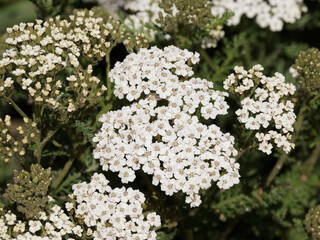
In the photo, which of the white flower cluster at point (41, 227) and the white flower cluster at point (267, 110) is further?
the white flower cluster at point (267, 110)

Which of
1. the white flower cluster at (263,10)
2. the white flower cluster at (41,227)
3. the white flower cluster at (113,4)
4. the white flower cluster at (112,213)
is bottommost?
the white flower cluster at (41,227)

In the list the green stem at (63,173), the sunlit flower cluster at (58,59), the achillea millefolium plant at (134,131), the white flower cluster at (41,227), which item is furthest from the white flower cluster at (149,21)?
the white flower cluster at (41,227)

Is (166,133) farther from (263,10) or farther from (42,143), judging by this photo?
(263,10)

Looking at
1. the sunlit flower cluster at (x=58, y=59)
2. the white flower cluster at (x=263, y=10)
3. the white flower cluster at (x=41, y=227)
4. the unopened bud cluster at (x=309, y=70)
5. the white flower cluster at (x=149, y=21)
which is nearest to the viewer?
the white flower cluster at (x=41, y=227)

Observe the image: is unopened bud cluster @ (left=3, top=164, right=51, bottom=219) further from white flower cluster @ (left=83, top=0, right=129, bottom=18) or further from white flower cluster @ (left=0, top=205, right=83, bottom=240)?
white flower cluster @ (left=83, top=0, right=129, bottom=18)

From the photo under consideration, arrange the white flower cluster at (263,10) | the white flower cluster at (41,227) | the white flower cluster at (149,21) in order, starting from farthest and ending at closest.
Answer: the white flower cluster at (263,10), the white flower cluster at (149,21), the white flower cluster at (41,227)

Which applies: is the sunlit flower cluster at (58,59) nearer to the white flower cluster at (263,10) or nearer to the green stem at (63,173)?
the green stem at (63,173)

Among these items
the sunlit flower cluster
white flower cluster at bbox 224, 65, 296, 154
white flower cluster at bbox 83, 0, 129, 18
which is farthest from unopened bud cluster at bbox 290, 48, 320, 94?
white flower cluster at bbox 83, 0, 129, 18
